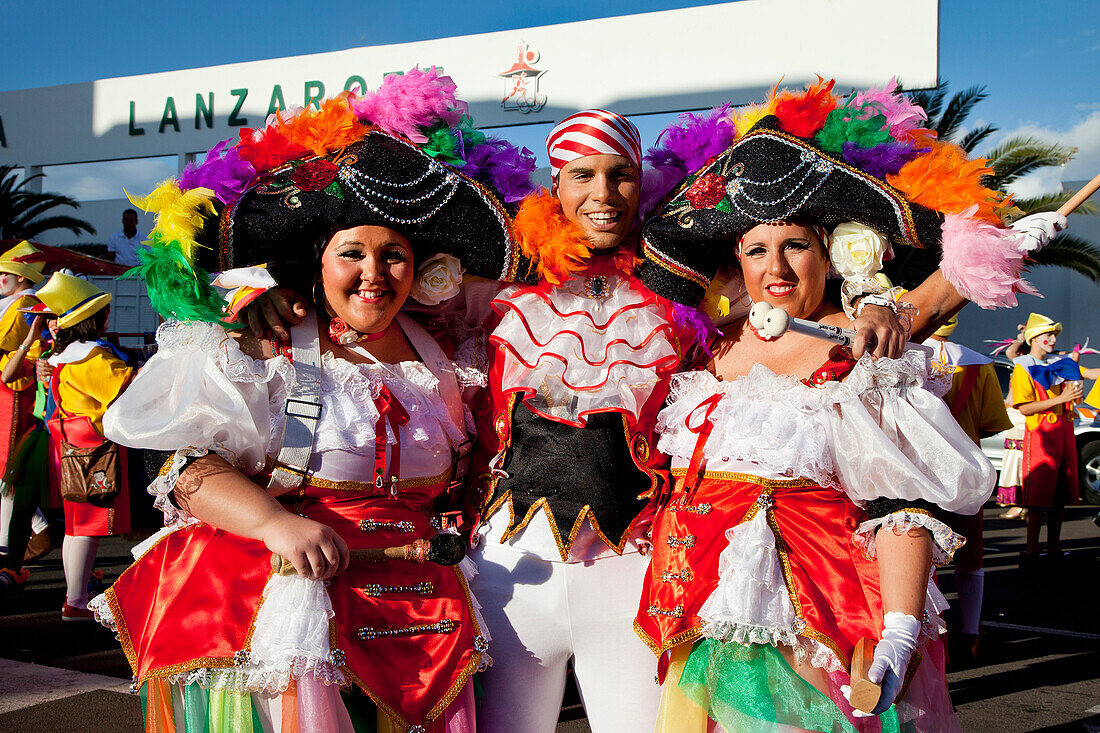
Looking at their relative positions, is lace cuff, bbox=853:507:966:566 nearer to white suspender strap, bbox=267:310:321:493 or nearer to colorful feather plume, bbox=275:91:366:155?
white suspender strap, bbox=267:310:321:493

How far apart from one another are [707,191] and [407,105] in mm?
813

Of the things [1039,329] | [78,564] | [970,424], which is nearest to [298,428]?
[78,564]

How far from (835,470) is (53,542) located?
5887mm

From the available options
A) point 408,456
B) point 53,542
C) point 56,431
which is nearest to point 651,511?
point 408,456

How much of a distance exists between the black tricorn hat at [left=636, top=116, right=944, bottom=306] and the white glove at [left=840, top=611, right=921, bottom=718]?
2.90ft

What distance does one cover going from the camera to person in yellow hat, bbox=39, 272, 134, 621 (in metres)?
5.16

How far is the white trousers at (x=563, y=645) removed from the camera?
2.21 metres

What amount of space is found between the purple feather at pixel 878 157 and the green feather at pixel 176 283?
1586 mm

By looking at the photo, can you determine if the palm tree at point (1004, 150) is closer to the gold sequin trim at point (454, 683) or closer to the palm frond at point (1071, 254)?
the palm frond at point (1071, 254)

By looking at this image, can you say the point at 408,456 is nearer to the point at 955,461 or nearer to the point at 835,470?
the point at 835,470

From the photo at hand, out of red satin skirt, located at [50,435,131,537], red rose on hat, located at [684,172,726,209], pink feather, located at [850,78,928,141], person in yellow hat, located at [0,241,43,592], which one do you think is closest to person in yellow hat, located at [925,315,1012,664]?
pink feather, located at [850,78,928,141]

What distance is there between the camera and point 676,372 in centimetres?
240

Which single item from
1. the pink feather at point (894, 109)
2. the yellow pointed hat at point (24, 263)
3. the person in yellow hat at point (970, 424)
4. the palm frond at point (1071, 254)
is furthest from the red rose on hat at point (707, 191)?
the palm frond at point (1071, 254)

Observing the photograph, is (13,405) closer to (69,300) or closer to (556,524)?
(69,300)
